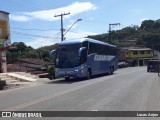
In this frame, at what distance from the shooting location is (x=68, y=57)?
103 feet

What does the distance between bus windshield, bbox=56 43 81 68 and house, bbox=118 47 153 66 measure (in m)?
82.7

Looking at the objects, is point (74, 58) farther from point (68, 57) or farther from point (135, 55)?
point (135, 55)

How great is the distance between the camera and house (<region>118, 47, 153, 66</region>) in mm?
115188

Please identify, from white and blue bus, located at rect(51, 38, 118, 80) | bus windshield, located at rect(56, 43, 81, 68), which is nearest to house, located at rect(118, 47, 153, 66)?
white and blue bus, located at rect(51, 38, 118, 80)

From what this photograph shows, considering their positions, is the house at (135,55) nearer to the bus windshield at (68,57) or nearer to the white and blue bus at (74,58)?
the white and blue bus at (74,58)

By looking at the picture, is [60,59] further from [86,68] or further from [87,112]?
[87,112]

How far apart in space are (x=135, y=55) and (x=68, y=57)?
291 feet

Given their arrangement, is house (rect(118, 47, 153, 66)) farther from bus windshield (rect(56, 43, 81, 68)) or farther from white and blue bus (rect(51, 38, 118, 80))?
bus windshield (rect(56, 43, 81, 68))

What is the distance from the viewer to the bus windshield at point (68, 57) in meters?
31.2

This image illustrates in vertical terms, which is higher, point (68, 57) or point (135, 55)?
point (68, 57)

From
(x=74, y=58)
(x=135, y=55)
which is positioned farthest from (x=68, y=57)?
(x=135, y=55)

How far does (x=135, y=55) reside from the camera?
117750mm

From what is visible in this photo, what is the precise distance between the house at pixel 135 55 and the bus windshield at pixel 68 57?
82.7 meters

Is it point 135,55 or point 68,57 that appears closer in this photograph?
point 68,57
